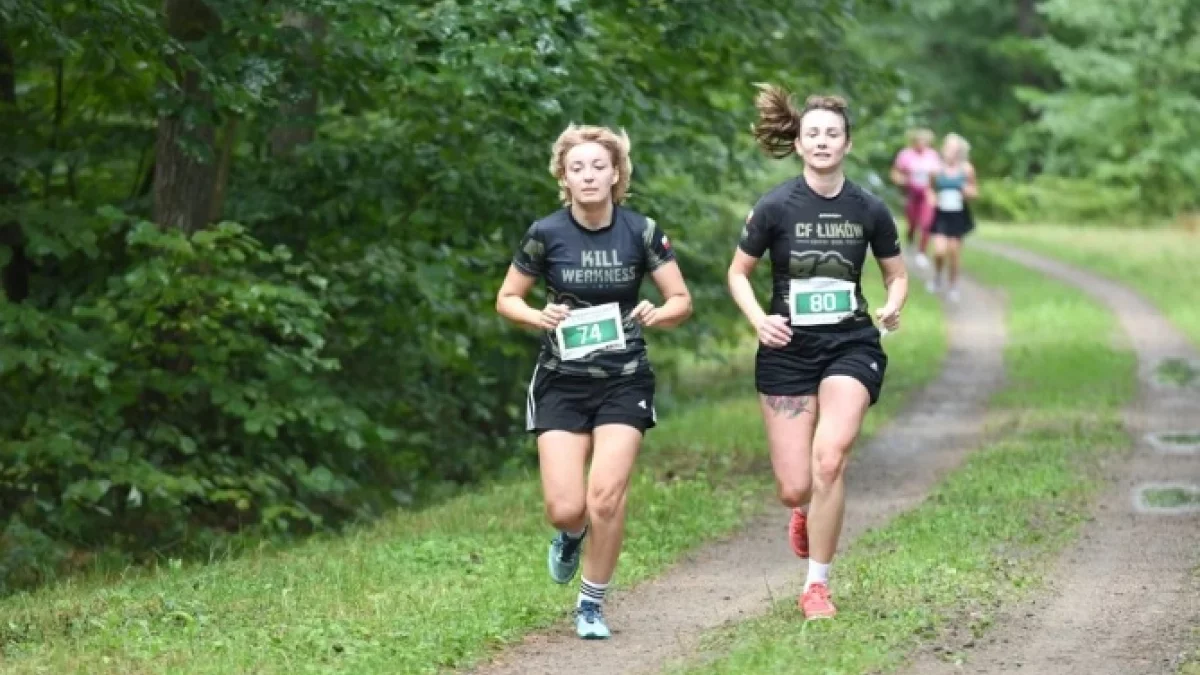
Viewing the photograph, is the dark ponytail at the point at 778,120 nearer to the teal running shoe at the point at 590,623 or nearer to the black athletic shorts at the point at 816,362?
the black athletic shorts at the point at 816,362

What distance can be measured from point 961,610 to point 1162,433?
7.84 meters

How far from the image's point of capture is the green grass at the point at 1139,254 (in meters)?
29.5

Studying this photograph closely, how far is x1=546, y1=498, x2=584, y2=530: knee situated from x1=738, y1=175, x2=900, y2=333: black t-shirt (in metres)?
1.13

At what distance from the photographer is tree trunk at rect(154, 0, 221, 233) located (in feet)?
43.9

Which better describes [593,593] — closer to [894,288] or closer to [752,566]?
[894,288]

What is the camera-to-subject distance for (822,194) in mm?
8891

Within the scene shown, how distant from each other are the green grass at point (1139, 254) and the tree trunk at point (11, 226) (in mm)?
13968

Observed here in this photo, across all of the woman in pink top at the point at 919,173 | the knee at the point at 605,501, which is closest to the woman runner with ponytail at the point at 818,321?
the knee at the point at 605,501

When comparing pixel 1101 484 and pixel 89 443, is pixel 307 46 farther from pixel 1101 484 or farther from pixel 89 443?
pixel 1101 484

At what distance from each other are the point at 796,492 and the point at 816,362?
54cm

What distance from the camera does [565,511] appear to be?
28.6ft

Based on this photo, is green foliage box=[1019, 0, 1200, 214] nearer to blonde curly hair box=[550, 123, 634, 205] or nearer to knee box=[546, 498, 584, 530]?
blonde curly hair box=[550, 123, 634, 205]

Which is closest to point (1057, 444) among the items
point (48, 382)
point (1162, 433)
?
point (1162, 433)

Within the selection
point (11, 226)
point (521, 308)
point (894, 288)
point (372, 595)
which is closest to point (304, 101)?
point (11, 226)
